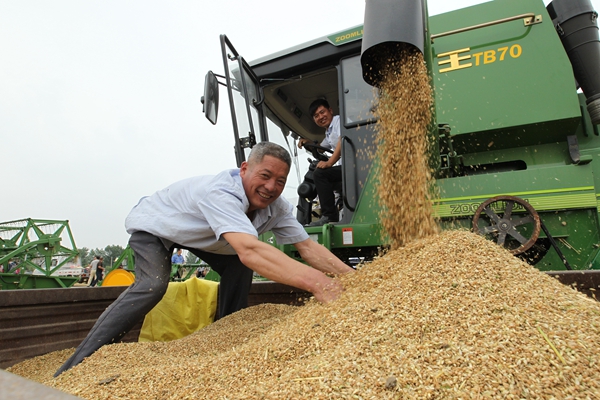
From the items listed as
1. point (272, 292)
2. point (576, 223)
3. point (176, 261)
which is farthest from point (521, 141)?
point (176, 261)

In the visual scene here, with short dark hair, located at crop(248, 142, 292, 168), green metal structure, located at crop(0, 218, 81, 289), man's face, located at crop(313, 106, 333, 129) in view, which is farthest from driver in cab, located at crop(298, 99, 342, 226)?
green metal structure, located at crop(0, 218, 81, 289)

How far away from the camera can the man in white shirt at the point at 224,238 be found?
6.71ft

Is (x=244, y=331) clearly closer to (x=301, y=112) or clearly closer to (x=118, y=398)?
(x=118, y=398)

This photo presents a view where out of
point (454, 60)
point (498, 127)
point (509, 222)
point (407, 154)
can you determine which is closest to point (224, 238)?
point (407, 154)

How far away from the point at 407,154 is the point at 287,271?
1.11 m

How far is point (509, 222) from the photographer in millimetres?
2596

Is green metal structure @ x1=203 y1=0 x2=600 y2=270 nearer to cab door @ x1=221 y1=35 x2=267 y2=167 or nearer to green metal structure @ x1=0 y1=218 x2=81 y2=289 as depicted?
cab door @ x1=221 y1=35 x2=267 y2=167

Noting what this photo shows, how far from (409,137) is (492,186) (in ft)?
2.30

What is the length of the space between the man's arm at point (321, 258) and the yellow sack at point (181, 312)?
2.59 ft

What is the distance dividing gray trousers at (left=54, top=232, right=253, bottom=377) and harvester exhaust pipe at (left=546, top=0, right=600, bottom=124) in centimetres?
264

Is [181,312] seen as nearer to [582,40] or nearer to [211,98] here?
[211,98]

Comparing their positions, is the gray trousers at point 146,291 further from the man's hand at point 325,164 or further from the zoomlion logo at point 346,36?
the zoomlion logo at point 346,36

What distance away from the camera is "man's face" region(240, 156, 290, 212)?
2.44 meters

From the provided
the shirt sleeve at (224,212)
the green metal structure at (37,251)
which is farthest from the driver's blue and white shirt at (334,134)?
the green metal structure at (37,251)
